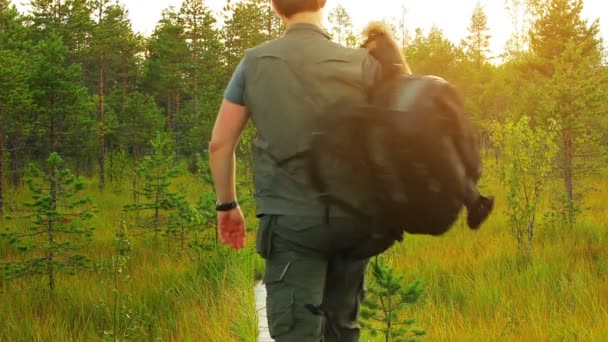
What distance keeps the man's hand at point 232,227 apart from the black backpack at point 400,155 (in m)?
0.53

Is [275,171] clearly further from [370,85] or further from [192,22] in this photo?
[192,22]

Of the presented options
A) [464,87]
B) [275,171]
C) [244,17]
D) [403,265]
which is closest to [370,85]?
[275,171]

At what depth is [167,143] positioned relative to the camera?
24.0 meters

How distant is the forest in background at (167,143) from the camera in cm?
818

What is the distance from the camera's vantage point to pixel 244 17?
1130 inches

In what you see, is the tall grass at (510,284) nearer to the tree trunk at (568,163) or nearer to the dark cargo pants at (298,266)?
the tree trunk at (568,163)

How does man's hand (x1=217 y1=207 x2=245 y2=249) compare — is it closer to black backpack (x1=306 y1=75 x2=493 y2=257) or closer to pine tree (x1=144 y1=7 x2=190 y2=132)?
black backpack (x1=306 y1=75 x2=493 y2=257)

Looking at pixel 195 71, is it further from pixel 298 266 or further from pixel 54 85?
pixel 298 266

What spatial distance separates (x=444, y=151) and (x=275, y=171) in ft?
2.18

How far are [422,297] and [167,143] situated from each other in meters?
19.0

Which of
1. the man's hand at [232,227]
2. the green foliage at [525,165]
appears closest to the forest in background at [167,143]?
the green foliage at [525,165]

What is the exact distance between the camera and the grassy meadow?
4871 mm

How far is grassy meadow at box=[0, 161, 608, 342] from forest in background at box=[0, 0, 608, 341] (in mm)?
71

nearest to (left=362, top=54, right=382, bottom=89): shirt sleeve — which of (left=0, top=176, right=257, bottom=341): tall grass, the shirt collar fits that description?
the shirt collar
